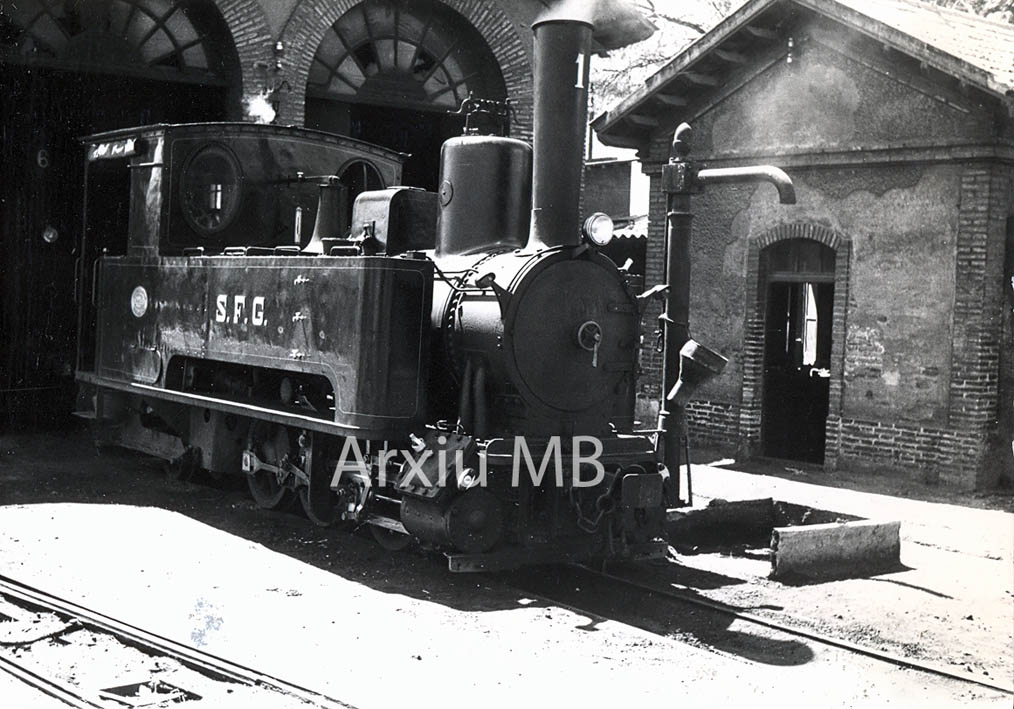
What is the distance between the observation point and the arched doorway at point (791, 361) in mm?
11680

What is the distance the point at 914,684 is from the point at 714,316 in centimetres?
725

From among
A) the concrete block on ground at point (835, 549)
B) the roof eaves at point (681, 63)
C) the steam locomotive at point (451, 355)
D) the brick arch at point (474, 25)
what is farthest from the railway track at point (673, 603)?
the brick arch at point (474, 25)

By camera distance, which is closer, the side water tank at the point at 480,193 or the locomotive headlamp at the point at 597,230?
the locomotive headlamp at the point at 597,230

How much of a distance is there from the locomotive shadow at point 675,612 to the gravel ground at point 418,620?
0.07 feet

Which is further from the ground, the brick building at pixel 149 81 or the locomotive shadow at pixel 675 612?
the brick building at pixel 149 81

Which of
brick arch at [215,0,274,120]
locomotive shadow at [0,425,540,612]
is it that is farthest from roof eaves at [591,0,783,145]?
locomotive shadow at [0,425,540,612]

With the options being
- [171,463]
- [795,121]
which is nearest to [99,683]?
[171,463]

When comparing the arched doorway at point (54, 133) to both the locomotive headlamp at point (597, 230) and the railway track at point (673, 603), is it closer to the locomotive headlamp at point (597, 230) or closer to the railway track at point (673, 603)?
the locomotive headlamp at point (597, 230)

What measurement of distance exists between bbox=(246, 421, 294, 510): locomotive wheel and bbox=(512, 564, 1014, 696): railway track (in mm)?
2129

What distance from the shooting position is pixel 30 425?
1283 centimetres

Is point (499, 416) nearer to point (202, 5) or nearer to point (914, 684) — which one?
point (914, 684)

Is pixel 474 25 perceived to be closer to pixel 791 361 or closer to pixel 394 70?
pixel 394 70

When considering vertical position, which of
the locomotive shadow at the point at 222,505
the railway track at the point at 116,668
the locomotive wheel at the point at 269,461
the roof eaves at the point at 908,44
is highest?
the roof eaves at the point at 908,44

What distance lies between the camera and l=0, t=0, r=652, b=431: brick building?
42.2 ft
